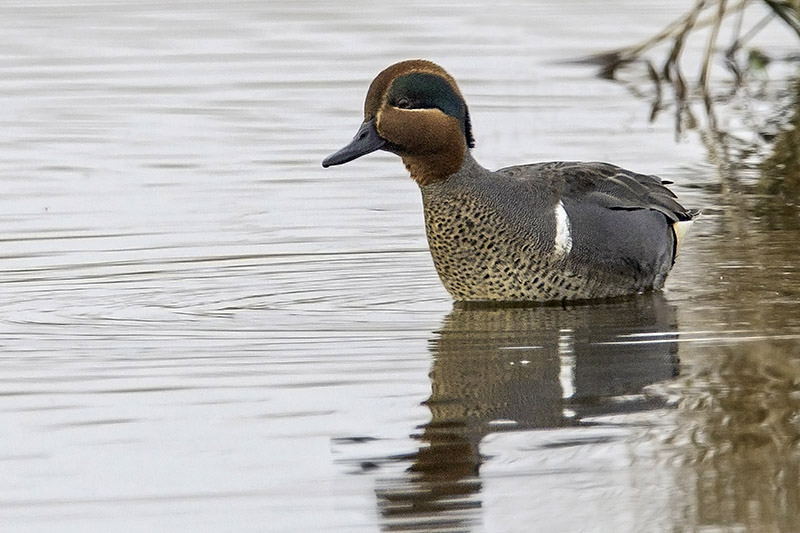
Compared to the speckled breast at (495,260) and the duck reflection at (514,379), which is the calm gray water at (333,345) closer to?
the duck reflection at (514,379)

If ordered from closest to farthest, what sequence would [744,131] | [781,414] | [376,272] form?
[781,414], [376,272], [744,131]

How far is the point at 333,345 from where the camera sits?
20.5 feet

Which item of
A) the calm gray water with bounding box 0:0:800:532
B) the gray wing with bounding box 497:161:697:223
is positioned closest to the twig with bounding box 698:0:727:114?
the calm gray water with bounding box 0:0:800:532

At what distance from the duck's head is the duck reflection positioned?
2.31 ft

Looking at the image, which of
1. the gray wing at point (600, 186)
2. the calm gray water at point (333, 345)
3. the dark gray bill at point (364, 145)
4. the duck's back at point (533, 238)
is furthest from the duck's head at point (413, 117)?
the calm gray water at point (333, 345)

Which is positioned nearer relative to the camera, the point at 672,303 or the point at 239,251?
→ the point at 672,303

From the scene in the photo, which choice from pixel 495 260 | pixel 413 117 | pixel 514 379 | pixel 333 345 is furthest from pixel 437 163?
pixel 514 379

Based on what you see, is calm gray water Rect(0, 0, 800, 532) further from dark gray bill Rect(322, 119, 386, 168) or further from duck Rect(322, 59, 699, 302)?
dark gray bill Rect(322, 119, 386, 168)

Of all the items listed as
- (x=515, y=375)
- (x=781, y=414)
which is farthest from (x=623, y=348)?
(x=781, y=414)

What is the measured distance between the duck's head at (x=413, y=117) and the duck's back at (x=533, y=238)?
0.18m

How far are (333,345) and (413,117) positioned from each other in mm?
1157

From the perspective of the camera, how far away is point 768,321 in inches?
257

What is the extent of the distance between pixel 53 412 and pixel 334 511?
1.36m

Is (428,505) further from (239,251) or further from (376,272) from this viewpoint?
(239,251)
